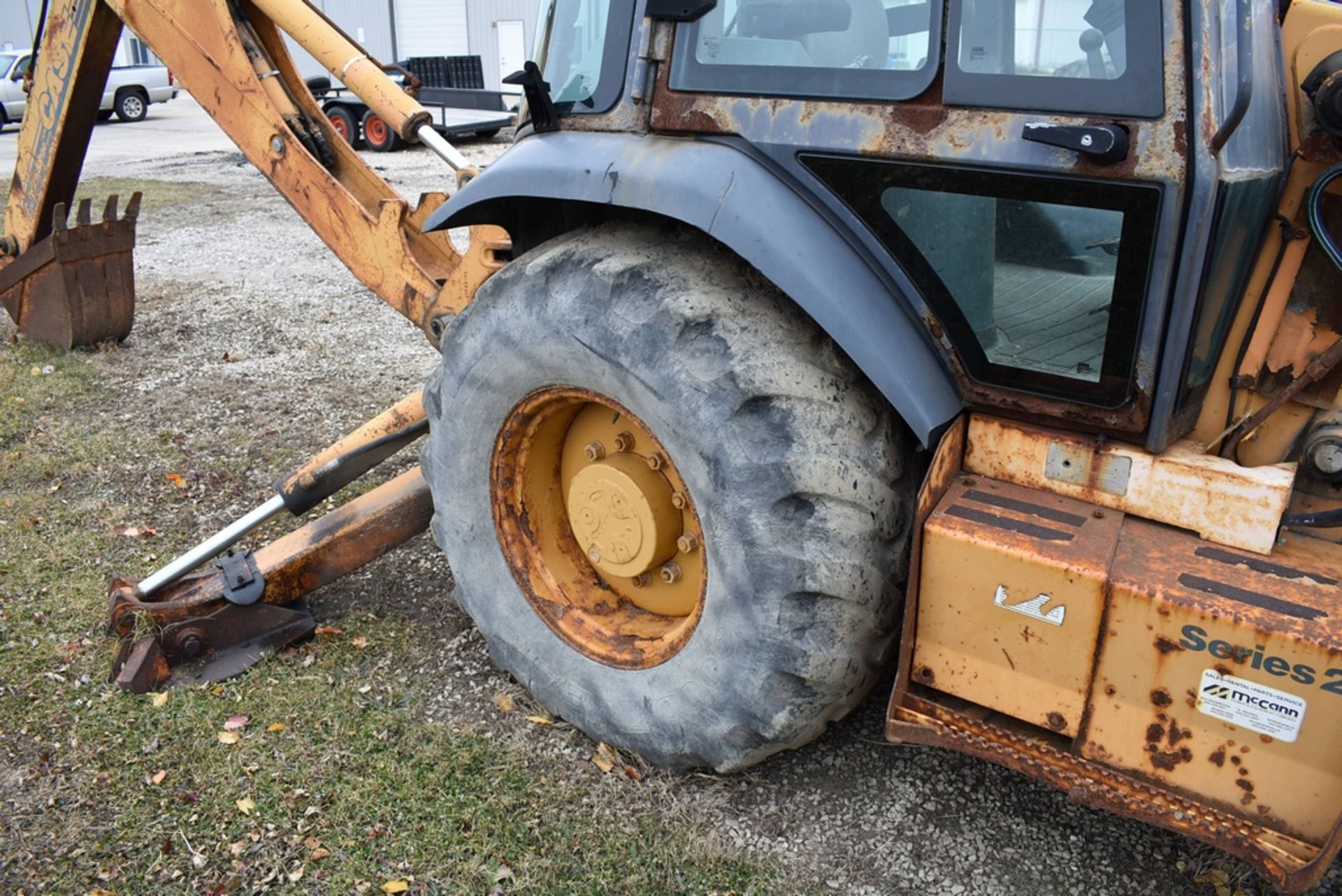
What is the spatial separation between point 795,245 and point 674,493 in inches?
29.7

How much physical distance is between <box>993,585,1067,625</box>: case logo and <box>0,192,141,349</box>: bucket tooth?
16.3ft

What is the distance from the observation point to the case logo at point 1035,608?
6.72ft

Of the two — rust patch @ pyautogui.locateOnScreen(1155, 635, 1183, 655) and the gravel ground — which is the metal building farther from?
rust patch @ pyautogui.locateOnScreen(1155, 635, 1183, 655)

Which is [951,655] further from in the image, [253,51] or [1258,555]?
[253,51]

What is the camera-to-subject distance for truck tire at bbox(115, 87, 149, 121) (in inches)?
833

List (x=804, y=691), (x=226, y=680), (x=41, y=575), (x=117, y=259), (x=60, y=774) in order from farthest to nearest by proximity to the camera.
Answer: (x=117, y=259) < (x=41, y=575) < (x=226, y=680) < (x=60, y=774) < (x=804, y=691)

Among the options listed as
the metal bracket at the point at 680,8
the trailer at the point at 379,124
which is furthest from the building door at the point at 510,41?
the metal bracket at the point at 680,8

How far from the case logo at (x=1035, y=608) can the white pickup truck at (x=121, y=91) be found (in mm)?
21798

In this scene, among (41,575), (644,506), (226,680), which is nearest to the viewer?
(644,506)

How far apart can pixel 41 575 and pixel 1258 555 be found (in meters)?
3.77

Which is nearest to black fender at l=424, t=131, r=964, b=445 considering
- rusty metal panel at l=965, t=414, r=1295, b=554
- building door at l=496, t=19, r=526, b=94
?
rusty metal panel at l=965, t=414, r=1295, b=554

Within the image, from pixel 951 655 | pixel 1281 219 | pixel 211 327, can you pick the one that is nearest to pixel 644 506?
pixel 951 655

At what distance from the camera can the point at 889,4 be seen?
220 centimetres

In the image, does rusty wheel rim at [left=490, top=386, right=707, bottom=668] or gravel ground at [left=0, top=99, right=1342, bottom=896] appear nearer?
gravel ground at [left=0, top=99, right=1342, bottom=896]
